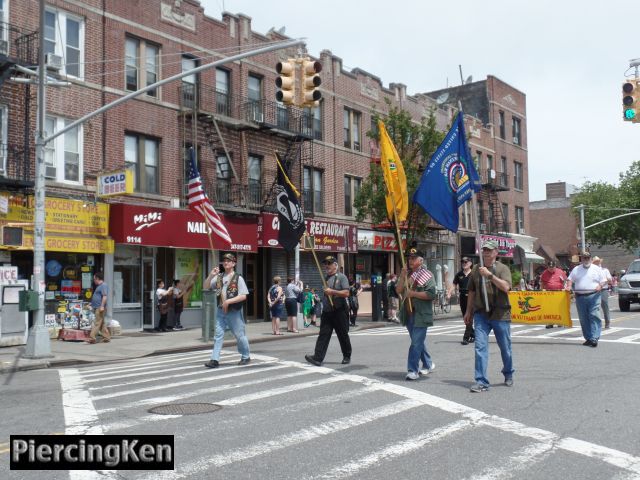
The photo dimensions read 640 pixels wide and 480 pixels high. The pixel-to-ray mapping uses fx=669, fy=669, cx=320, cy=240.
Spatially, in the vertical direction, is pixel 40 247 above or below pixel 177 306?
above

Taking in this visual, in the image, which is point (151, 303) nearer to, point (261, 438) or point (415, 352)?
point (415, 352)

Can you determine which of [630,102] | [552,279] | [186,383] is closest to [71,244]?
[186,383]

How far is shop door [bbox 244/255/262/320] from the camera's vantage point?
1019 inches

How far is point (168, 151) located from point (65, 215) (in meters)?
4.73

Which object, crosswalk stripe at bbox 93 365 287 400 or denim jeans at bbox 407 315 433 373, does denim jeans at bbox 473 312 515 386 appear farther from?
crosswalk stripe at bbox 93 365 287 400

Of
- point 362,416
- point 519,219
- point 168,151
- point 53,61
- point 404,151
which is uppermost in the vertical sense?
point 53,61

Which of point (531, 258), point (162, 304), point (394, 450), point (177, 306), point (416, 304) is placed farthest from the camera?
point (531, 258)

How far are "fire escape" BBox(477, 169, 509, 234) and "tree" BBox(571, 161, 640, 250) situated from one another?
20.3m

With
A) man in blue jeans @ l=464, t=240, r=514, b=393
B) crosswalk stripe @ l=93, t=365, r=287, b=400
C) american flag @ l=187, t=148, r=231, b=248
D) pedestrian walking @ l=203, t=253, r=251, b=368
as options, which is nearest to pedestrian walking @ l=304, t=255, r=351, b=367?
crosswalk stripe @ l=93, t=365, r=287, b=400

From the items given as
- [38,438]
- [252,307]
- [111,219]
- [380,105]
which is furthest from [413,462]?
[380,105]

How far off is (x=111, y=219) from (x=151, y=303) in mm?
3253

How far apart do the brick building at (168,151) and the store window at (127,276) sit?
0.14 feet

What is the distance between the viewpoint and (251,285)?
26016mm

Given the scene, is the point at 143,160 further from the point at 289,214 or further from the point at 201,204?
the point at 289,214
